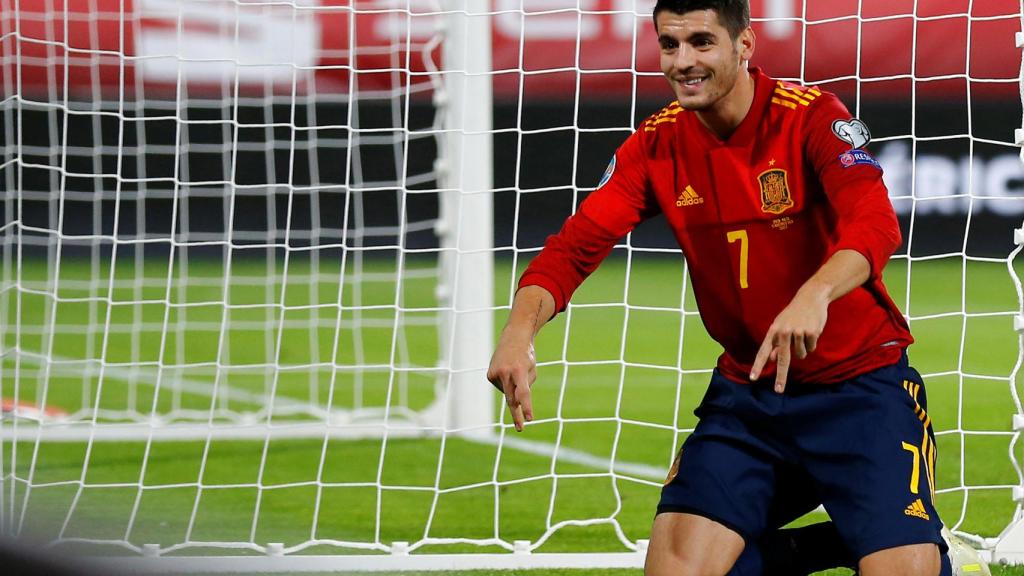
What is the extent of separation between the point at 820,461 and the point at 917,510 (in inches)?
8.5

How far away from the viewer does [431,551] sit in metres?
4.39

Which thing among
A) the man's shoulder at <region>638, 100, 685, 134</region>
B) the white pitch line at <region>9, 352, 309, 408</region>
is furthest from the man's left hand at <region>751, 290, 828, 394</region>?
the white pitch line at <region>9, 352, 309, 408</region>

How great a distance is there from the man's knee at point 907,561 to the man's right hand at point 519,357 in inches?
29.5

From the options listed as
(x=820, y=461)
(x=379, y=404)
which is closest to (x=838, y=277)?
(x=820, y=461)

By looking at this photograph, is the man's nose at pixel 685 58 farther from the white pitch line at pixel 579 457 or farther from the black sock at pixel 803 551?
the white pitch line at pixel 579 457

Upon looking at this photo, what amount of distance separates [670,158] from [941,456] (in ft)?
11.1

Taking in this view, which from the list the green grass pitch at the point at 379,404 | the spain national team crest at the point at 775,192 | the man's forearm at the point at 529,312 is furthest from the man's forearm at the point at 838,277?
the green grass pitch at the point at 379,404

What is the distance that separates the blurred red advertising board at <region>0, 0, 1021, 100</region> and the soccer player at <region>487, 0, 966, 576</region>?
5.53 metres

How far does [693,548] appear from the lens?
2832mm

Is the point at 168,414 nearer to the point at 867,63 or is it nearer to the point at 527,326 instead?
the point at 527,326

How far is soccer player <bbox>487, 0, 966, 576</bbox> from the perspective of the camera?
2734mm

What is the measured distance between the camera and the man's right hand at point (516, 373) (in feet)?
8.36

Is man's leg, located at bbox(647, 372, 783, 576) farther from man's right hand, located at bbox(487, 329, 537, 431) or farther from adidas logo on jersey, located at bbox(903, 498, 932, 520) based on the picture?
man's right hand, located at bbox(487, 329, 537, 431)

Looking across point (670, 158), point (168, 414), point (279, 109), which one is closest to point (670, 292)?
point (279, 109)
